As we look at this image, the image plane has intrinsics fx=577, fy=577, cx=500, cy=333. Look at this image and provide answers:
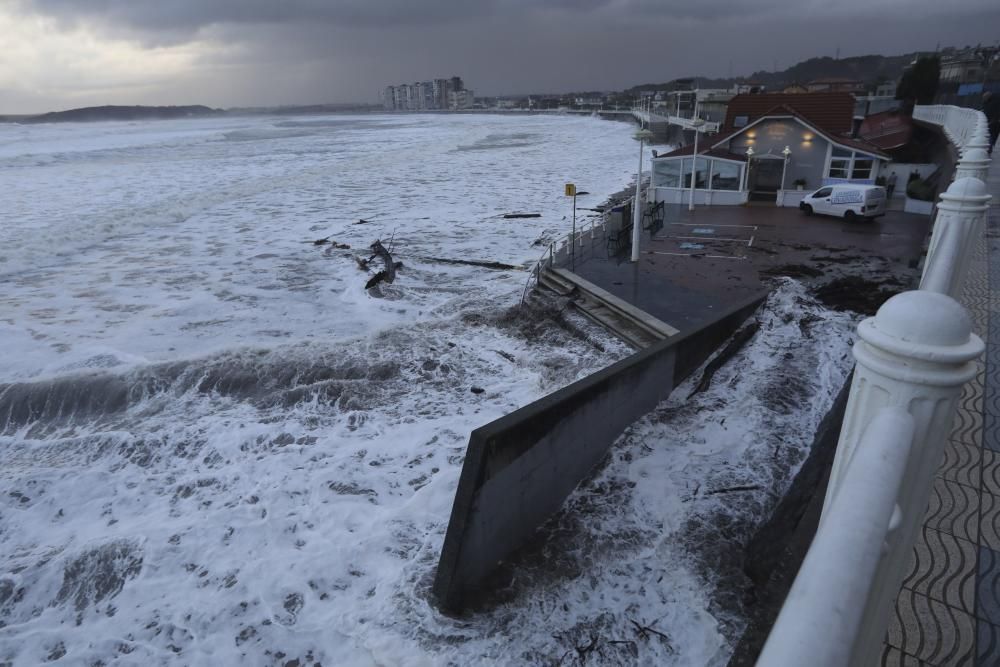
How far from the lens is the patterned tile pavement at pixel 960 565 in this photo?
414 centimetres

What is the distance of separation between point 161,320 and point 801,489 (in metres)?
15.6

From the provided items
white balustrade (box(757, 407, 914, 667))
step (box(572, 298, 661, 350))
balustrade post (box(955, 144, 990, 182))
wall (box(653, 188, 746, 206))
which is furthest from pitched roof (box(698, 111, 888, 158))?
white balustrade (box(757, 407, 914, 667))

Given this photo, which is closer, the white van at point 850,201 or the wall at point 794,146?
the white van at point 850,201

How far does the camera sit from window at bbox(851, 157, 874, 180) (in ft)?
76.2

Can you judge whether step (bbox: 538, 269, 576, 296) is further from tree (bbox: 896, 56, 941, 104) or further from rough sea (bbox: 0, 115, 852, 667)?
tree (bbox: 896, 56, 941, 104)

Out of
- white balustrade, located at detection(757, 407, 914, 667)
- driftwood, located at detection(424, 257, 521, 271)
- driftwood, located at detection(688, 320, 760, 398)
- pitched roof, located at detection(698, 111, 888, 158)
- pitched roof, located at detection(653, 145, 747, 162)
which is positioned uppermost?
white balustrade, located at detection(757, 407, 914, 667)

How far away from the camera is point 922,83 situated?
176 ft

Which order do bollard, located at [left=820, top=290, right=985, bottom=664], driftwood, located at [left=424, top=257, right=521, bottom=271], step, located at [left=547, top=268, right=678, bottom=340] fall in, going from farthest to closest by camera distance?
driftwood, located at [left=424, top=257, right=521, bottom=271], step, located at [left=547, top=268, right=678, bottom=340], bollard, located at [left=820, top=290, right=985, bottom=664]

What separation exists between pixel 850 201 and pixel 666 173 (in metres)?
7.43

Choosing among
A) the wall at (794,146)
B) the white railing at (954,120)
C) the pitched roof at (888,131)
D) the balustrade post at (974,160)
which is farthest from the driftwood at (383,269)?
the pitched roof at (888,131)

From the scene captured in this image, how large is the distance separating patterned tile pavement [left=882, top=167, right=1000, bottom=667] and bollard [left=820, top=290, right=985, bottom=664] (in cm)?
286

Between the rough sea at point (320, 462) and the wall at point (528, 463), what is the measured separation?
366 mm

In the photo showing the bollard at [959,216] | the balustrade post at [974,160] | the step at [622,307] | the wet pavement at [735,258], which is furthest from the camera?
the wet pavement at [735,258]

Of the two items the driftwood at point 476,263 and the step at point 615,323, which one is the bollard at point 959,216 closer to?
the step at point 615,323
